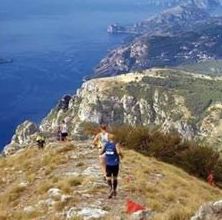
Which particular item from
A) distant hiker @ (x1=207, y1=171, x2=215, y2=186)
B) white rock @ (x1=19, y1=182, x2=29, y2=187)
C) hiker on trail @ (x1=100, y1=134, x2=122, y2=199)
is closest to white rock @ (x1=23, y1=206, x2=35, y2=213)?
hiker on trail @ (x1=100, y1=134, x2=122, y2=199)

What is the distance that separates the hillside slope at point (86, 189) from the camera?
1504cm

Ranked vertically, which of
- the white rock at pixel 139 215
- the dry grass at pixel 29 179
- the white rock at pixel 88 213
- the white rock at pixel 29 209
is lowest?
the dry grass at pixel 29 179

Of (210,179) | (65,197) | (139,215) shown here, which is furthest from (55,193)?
(210,179)

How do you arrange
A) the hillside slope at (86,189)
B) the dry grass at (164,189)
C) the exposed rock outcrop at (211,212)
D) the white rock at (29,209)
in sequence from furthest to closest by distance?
the white rock at (29,209) < the hillside slope at (86,189) < the dry grass at (164,189) < the exposed rock outcrop at (211,212)

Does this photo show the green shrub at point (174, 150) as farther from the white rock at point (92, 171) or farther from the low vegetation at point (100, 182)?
the white rock at point (92, 171)

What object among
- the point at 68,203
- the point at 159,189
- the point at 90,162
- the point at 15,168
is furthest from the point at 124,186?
the point at 15,168

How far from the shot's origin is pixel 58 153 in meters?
25.3

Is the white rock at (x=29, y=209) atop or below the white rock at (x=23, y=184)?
atop

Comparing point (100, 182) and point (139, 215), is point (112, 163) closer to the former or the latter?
point (100, 182)

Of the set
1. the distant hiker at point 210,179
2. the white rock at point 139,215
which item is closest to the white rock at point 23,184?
the white rock at point 139,215

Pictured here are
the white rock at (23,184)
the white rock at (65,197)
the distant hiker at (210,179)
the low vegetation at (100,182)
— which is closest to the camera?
the low vegetation at (100,182)

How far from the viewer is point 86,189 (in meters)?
17.4

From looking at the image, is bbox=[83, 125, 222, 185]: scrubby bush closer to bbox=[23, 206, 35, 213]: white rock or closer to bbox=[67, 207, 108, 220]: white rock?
bbox=[23, 206, 35, 213]: white rock

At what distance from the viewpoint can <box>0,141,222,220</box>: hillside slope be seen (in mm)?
15039
